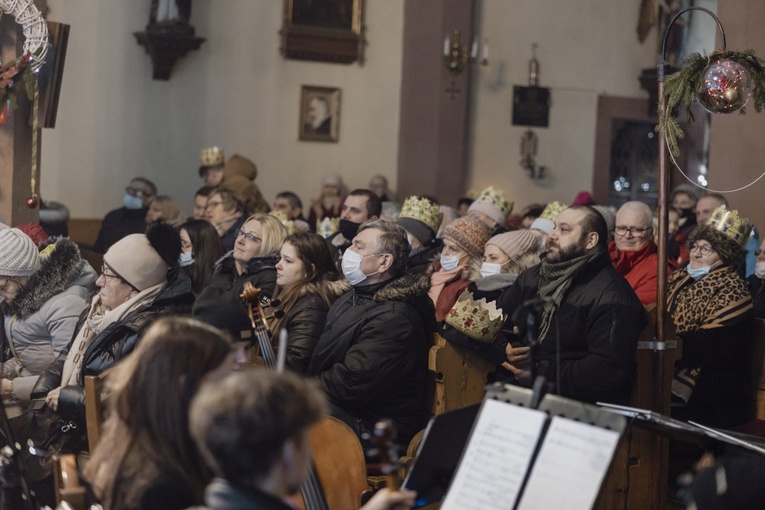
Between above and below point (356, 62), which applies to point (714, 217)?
below

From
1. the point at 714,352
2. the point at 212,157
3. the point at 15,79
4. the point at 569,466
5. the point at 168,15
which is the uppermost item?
the point at 168,15

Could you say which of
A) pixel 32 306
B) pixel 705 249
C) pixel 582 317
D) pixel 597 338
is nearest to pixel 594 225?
pixel 582 317

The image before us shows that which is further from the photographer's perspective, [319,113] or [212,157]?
[319,113]

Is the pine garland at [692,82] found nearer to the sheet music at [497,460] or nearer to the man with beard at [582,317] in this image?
the man with beard at [582,317]

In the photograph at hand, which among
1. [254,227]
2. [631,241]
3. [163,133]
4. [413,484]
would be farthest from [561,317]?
[163,133]

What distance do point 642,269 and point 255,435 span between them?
3.99 meters

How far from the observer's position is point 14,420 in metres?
5.01

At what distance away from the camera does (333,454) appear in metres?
4.19

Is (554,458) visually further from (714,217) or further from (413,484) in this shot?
(714,217)

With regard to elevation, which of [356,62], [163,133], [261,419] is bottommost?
[261,419]

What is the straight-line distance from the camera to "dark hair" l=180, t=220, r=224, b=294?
6.76 meters

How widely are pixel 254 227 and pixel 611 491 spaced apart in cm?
277

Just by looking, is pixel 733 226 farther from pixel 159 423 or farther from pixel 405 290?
pixel 159 423

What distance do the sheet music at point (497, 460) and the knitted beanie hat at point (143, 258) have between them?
2.49 metres
